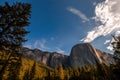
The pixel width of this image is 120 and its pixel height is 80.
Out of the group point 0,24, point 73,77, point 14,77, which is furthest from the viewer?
point 73,77

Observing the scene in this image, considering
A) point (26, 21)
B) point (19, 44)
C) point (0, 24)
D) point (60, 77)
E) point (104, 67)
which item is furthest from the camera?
point (60, 77)

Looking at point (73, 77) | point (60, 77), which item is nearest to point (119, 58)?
point (60, 77)

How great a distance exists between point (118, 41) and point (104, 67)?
38.9m

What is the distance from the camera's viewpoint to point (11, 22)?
13.6 m

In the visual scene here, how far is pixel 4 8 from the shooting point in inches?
535

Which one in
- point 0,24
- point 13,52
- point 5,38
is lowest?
point 13,52

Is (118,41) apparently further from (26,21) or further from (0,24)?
(0,24)

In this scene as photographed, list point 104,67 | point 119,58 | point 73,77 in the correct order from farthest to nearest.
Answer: point 73,77
point 104,67
point 119,58

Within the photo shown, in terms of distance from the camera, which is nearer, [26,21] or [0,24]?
[0,24]

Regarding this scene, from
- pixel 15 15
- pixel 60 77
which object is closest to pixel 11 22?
pixel 15 15

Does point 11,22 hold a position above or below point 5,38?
above

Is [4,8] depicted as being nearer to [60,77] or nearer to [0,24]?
[0,24]

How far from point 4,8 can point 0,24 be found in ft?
5.24

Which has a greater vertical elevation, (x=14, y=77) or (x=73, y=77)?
(x=73, y=77)
